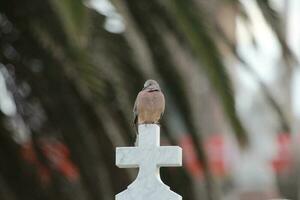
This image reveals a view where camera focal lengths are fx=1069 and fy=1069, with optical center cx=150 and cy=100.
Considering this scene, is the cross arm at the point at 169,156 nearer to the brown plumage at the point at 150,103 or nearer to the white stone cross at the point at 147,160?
the white stone cross at the point at 147,160

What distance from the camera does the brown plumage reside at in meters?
4.46

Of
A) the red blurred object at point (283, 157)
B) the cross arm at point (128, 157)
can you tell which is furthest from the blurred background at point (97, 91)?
the red blurred object at point (283, 157)

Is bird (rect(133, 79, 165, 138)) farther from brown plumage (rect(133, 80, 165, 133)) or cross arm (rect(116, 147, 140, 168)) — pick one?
cross arm (rect(116, 147, 140, 168))

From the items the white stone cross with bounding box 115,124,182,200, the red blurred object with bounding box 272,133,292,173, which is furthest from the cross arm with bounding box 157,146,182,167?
the red blurred object with bounding box 272,133,292,173

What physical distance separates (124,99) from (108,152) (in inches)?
28.3

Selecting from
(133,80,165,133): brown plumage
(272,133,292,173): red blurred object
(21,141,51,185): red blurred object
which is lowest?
(133,80,165,133): brown plumage

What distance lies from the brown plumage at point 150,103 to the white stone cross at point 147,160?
0.04 metres

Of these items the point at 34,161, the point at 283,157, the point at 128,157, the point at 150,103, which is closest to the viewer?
the point at 150,103

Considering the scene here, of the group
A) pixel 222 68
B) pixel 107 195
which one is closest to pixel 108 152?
pixel 107 195

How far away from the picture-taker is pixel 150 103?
447 cm

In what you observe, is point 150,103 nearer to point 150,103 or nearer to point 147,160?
point 150,103

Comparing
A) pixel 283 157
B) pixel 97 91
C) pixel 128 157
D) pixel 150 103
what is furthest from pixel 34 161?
pixel 283 157

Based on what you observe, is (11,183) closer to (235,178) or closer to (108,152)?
(108,152)

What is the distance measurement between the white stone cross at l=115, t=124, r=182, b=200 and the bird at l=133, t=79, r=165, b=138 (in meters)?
0.04
